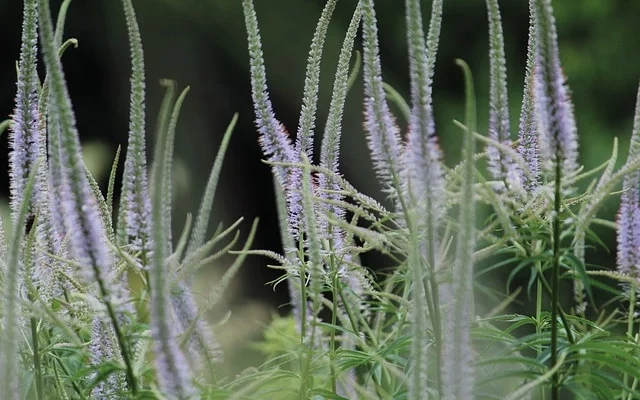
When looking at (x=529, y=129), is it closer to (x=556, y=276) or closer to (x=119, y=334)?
(x=556, y=276)

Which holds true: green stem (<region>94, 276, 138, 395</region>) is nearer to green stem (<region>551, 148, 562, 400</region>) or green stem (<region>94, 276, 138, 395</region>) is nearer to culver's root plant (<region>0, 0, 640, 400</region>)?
culver's root plant (<region>0, 0, 640, 400</region>)

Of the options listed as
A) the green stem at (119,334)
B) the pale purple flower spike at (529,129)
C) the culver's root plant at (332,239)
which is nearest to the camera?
the culver's root plant at (332,239)

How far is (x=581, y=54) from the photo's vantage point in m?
6.96

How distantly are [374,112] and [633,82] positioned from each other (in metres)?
6.57

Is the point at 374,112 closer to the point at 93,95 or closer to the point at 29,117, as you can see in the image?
the point at 29,117

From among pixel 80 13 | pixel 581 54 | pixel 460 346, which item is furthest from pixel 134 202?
pixel 80 13

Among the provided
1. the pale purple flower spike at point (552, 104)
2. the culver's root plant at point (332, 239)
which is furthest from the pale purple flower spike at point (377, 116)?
the pale purple flower spike at point (552, 104)

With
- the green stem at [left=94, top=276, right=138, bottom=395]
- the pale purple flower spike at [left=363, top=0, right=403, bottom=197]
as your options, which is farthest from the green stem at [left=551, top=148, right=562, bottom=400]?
the green stem at [left=94, top=276, right=138, bottom=395]

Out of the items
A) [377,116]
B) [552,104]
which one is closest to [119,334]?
[377,116]

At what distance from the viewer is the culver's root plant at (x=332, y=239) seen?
730 mm

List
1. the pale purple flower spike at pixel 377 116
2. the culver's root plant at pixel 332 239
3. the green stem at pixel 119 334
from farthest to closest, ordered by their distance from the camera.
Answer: the pale purple flower spike at pixel 377 116 < the green stem at pixel 119 334 < the culver's root plant at pixel 332 239

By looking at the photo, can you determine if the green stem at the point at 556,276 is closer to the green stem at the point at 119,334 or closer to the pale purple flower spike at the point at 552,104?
the pale purple flower spike at the point at 552,104

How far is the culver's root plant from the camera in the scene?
730 millimetres

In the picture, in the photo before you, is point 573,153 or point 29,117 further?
point 29,117
